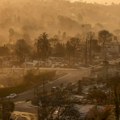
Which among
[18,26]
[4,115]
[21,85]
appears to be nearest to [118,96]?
[4,115]

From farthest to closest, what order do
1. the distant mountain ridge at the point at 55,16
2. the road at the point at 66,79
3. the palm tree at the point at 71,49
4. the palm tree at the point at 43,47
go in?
the distant mountain ridge at the point at 55,16 < the palm tree at the point at 71,49 < the palm tree at the point at 43,47 < the road at the point at 66,79

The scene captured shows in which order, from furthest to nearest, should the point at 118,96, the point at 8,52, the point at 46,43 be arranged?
the point at 8,52
the point at 46,43
the point at 118,96

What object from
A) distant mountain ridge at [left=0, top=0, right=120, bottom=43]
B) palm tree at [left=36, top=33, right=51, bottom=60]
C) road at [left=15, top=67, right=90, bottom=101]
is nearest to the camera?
road at [left=15, top=67, right=90, bottom=101]

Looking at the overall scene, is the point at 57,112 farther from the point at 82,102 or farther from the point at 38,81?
the point at 38,81

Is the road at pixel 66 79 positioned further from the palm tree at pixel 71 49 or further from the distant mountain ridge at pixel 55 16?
the distant mountain ridge at pixel 55 16

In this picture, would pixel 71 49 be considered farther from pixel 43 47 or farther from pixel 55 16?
pixel 55 16

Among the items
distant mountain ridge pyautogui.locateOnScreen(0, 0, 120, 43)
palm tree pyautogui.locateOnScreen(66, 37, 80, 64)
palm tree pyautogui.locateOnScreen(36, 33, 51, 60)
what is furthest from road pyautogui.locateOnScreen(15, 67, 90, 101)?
distant mountain ridge pyautogui.locateOnScreen(0, 0, 120, 43)

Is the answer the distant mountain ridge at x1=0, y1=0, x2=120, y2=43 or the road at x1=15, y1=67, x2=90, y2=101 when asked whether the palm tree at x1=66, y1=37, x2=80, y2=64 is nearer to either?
the road at x1=15, y1=67, x2=90, y2=101

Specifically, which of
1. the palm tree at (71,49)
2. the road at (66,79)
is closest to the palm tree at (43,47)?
the palm tree at (71,49)

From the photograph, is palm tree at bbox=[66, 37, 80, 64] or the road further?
palm tree at bbox=[66, 37, 80, 64]
